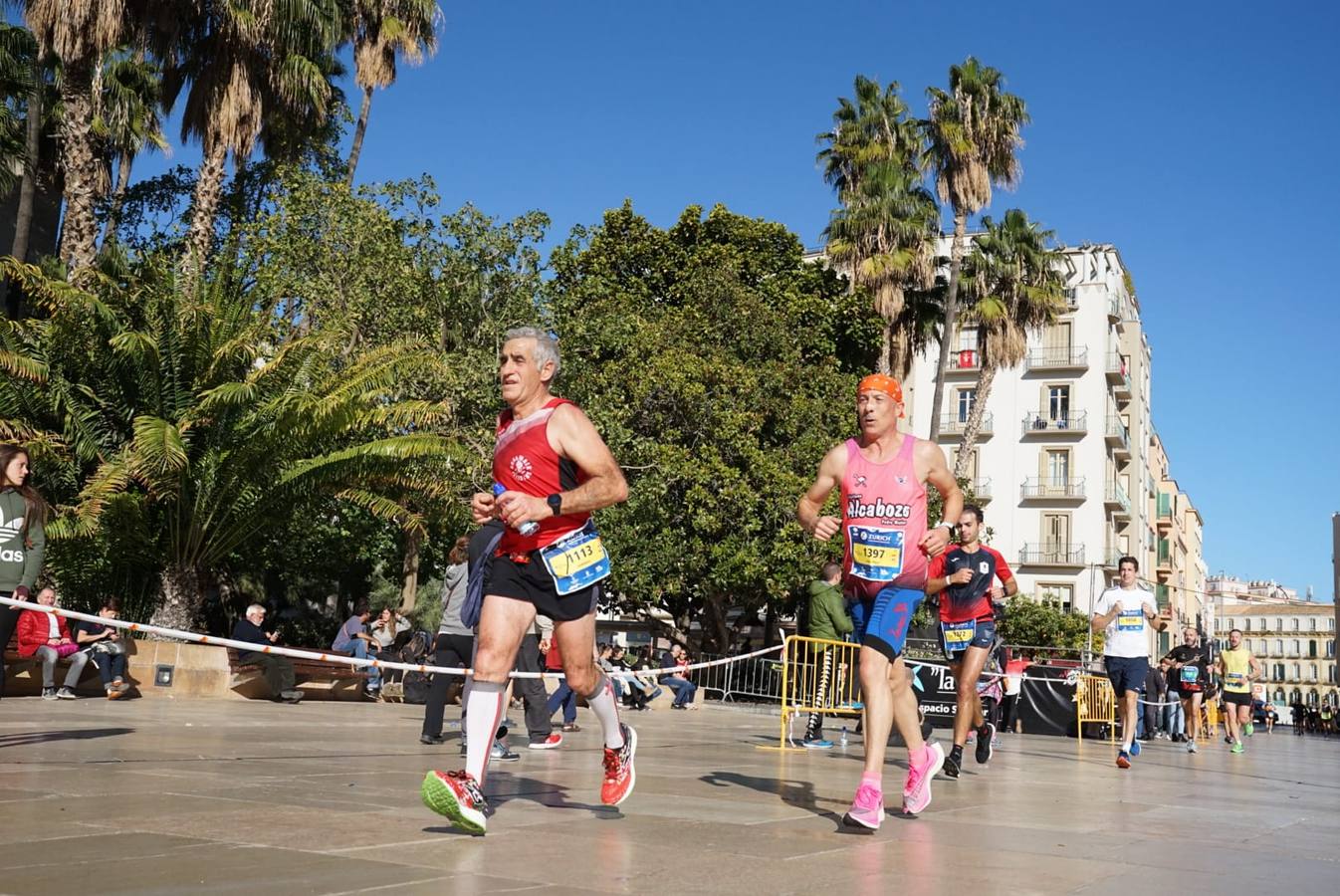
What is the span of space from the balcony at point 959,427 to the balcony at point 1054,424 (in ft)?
4.84

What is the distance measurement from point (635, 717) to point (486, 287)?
1079cm

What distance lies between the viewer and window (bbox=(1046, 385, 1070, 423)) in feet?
202

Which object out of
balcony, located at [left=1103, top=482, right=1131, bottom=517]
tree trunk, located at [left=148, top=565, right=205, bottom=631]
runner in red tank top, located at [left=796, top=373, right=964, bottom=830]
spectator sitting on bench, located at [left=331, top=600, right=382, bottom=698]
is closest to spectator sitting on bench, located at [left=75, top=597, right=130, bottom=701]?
tree trunk, located at [left=148, top=565, right=205, bottom=631]

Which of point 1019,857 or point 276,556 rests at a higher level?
point 276,556

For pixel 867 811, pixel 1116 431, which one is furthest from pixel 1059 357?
pixel 867 811

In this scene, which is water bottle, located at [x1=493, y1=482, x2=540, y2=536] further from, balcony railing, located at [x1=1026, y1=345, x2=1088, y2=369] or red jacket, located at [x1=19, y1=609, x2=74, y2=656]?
balcony railing, located at [x1=1026, y1=345, x2=1088, y2=369]

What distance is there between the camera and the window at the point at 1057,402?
202 ft

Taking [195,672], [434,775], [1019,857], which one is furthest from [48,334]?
[1019,857]

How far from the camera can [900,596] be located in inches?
236

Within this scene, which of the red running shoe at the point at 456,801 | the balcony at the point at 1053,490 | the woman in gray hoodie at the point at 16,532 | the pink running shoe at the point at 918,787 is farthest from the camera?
the balcony at the point at 1053,490

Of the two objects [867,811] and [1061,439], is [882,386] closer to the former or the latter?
[867,811]

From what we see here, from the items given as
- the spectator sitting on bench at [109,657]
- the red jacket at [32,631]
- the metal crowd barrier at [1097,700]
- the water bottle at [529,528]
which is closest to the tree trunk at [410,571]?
the spectator sitting on bench at [109,657]

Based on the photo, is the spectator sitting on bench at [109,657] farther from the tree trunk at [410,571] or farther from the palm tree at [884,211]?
the palm tree at [884,211]

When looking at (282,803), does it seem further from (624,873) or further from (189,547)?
(189,547)
